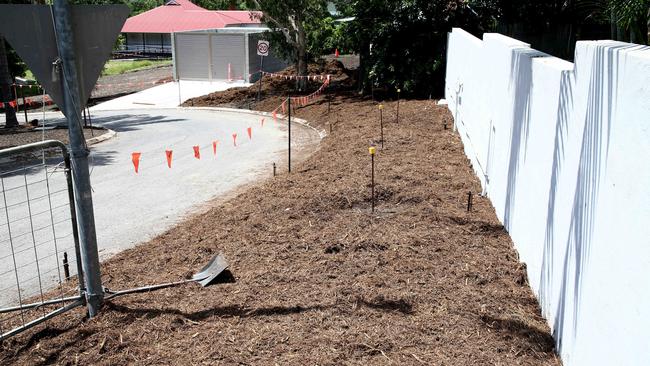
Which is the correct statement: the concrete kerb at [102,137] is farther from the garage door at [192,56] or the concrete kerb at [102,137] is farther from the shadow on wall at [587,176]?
the shadow on wall at [587,176]

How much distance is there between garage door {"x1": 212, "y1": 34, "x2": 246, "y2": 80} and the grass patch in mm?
10474

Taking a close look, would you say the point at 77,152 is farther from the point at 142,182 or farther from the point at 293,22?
the point at 293,22

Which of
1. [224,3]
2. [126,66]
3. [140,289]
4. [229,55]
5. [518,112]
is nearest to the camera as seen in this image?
[140,289]

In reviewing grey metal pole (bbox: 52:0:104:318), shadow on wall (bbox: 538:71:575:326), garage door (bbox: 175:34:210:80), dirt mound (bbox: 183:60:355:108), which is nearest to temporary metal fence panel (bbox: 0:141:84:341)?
grey metal pole (bbox: 52:0:104:318)

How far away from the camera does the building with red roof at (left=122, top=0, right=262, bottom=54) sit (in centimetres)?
4997

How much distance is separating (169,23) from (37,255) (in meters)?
49.8

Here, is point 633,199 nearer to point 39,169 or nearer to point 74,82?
point 74,82

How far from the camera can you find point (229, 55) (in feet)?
111

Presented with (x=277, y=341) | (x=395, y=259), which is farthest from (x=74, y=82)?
(x=395, y=259)

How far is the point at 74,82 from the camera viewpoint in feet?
14.1

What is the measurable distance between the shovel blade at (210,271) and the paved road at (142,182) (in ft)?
4.51

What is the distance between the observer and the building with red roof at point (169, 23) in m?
50.0

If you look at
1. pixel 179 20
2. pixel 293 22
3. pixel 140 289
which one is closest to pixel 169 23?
pixel 179 20

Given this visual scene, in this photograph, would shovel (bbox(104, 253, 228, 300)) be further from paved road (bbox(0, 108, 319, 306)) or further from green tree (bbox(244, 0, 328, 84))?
green tree (bbox(244, 0, 328, 84))
